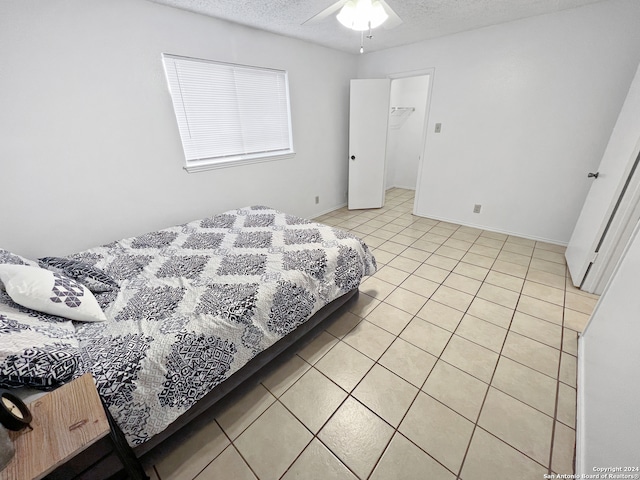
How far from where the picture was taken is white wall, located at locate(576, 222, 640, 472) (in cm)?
88

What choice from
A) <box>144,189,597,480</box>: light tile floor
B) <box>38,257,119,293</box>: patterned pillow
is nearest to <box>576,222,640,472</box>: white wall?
<box>144,189,597,480</box>: light tile floor

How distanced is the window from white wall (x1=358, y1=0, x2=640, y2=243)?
5.97 ft

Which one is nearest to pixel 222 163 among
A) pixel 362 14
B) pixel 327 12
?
pixel 327 12

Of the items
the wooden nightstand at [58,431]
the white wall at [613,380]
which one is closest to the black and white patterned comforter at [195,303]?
the wooden nightstand at [58,431]

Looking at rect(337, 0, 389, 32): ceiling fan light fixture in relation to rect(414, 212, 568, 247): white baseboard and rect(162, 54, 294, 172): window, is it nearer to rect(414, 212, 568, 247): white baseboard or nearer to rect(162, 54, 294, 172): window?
rect(162, 54, 294, 172): window

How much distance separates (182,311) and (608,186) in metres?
3.23

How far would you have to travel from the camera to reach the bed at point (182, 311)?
1.02 metres

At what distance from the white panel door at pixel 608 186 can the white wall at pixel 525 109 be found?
0.43 meters

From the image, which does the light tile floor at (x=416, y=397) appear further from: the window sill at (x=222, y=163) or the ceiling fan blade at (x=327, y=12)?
the ceiling fan blade at (x=327, y=12)

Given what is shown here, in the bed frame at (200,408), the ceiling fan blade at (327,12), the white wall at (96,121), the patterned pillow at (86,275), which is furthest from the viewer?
the ceiling fan blade at (327,12)

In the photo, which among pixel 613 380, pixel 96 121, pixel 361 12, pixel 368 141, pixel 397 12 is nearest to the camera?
pixel 613 380

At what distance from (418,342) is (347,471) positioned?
908mm

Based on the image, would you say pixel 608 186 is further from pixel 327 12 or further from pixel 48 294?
pixel 48 294

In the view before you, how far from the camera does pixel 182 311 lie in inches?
50.6
